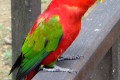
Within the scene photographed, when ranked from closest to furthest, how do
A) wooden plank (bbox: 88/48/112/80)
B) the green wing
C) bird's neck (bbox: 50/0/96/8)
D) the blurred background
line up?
bird's neck (bbox: 50/0/96/8) < the green wing < wooden plank (bbox: 88/48/112/80) < the blurred background

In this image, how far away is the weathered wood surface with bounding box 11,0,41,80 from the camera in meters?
1.95

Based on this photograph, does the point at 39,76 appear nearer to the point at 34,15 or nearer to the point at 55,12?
the point at 55,12

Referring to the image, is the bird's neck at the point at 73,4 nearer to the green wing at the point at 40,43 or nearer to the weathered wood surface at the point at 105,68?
the green wing at the point at 40,43

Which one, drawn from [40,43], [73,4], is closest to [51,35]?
[40,43]

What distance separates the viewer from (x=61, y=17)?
5.59 feet

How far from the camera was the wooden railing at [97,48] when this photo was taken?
1.52 meters

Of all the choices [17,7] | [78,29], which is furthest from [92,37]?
[17,7]

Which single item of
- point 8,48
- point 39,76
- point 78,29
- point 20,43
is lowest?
point 8,48

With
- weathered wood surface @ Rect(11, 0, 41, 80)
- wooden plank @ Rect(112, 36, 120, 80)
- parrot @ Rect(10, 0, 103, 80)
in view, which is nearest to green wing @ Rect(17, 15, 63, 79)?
parrot @ Rect(10, 0, 103, 80)

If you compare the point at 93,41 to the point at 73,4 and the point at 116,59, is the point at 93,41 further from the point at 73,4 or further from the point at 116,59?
the point at 116,59

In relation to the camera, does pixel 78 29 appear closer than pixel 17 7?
Yes

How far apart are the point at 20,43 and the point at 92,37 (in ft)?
1.83

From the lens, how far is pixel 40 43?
179 cm

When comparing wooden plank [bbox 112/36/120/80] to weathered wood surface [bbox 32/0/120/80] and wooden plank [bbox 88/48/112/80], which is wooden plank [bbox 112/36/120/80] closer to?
wooden plank [bbox 88/48/112/80]
